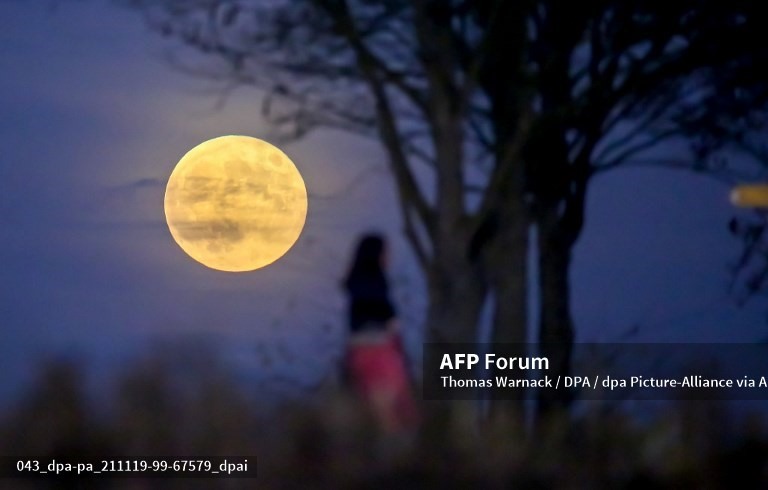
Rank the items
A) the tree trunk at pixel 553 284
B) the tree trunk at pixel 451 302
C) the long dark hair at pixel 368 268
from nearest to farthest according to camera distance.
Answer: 1. the long dark hair at pixel 368 268
2. the tree trunk at pixel 451 302
3. the tree trunk at pixel 553 284

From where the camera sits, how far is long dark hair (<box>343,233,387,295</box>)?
29.2ft

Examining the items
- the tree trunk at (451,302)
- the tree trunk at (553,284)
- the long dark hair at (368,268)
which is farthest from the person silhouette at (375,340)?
the tree trunk at (553,284)

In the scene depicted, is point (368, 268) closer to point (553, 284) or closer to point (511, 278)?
point (511, 278)

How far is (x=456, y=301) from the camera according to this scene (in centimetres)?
1079

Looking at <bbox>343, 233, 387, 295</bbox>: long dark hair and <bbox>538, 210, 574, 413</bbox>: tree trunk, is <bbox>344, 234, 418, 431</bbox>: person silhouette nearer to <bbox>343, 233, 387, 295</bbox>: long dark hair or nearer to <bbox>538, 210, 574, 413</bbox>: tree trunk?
<bbox>343, 233, 387, 295</bbox>: long dark hair

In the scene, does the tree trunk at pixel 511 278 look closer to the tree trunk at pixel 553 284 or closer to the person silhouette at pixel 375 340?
the tree trunk at pixel 553 284

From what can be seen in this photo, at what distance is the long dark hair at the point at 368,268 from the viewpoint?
8898 mm

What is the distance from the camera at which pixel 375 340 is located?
8.71m

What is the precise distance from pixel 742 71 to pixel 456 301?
142 inches

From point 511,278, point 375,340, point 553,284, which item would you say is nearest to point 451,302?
point 511,278

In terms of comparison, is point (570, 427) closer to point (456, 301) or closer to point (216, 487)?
point (456, 301)

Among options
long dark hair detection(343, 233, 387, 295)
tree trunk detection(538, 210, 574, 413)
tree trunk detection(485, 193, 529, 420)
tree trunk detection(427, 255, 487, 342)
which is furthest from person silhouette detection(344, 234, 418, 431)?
tree trunk detection(538, 210, 574, 413)

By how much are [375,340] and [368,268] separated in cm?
52

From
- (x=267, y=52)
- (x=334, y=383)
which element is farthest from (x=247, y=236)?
(x=334, y=383)
